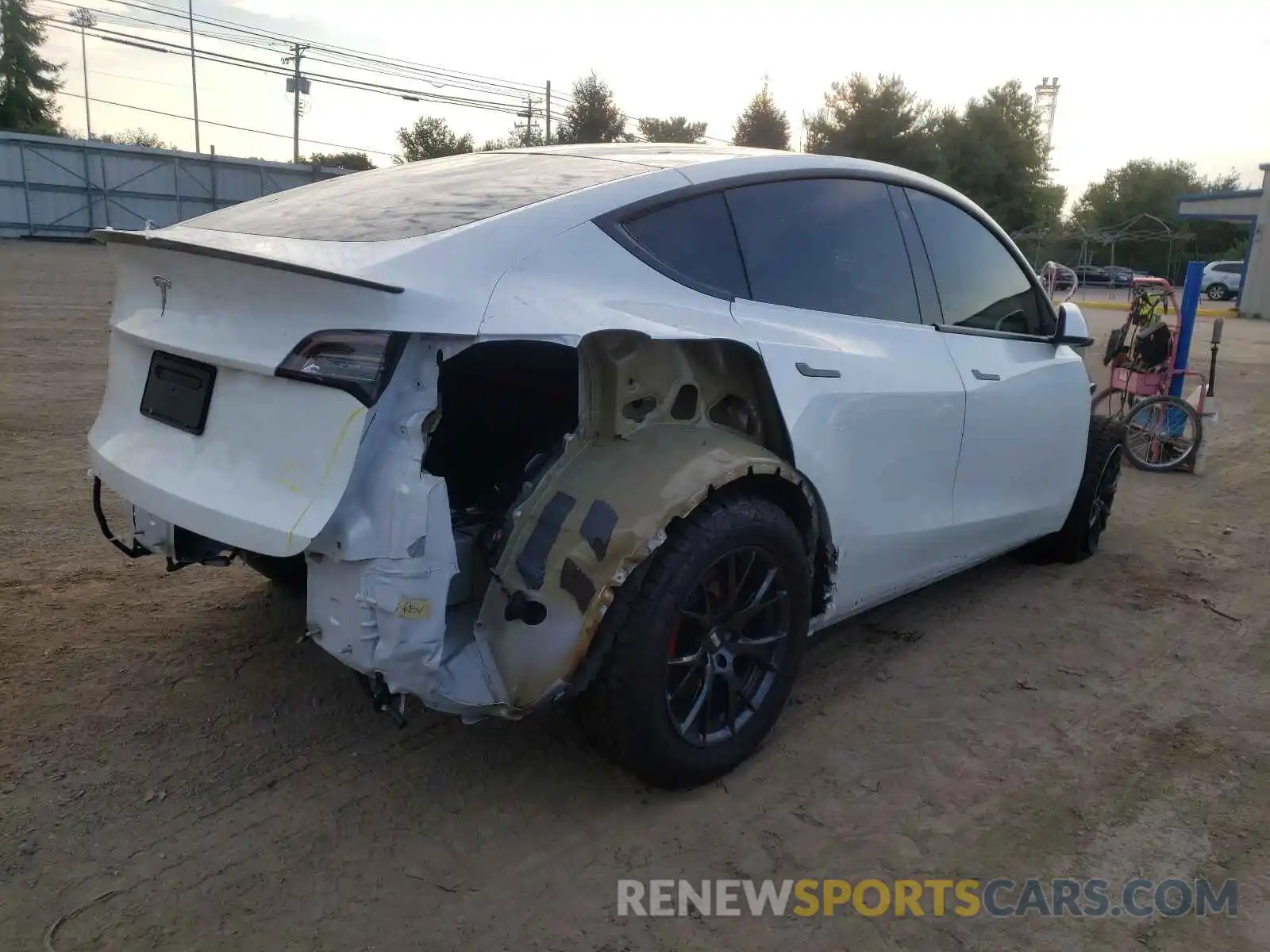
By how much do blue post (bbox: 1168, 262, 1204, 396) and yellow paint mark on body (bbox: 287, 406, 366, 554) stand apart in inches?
302

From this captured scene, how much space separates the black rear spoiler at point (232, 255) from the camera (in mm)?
2152

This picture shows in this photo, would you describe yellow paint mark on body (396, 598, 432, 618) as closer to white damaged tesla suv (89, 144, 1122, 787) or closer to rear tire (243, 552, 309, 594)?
white damaged tesla suv (89, 144, 1122, 787)

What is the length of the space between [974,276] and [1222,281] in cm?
4077

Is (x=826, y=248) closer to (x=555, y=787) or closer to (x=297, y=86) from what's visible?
(x=555, y=787)

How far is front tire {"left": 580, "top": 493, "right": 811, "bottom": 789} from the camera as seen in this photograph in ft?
8.11

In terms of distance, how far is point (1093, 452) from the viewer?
15.8 ft

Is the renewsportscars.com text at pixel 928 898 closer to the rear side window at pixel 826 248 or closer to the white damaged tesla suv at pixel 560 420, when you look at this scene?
the white damaged tesla suv at pixel 560 420

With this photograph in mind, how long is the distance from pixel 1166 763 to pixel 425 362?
103 inches

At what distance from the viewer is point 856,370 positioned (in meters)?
3.09

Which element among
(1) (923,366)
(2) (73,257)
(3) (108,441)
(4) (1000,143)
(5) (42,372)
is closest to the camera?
(3) (108,441)

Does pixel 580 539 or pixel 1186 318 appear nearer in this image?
pixel 580 539

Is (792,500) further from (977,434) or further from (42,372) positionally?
(42,372)

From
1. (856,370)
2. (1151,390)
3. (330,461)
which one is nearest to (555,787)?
(330,461)

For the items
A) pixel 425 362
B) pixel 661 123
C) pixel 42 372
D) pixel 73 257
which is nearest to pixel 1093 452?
pixel 425 362
